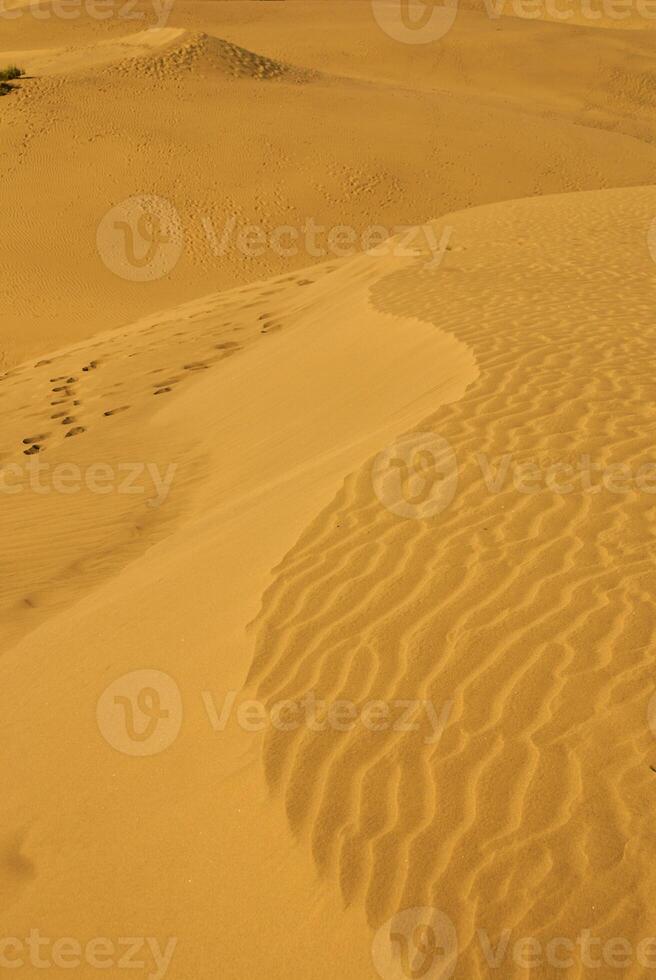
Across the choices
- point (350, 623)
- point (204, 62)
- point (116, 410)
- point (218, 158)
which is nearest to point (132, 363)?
point (116, 410)

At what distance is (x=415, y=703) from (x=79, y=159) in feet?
57.8

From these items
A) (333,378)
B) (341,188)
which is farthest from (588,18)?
(333,378)

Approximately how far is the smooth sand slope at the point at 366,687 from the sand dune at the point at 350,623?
1 cm

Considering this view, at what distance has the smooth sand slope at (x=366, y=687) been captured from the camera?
291 cm

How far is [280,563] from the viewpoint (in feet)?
14.9

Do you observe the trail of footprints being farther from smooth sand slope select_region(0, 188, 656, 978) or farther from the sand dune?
smooth sand slope select_region(0, 188, 656, 978)

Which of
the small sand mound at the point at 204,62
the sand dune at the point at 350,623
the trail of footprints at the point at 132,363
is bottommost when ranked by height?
the trail of footprints at the point at 132,363

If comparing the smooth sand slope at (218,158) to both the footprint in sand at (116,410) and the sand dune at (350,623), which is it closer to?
the sand dune at (350,623)

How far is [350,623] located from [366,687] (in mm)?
422

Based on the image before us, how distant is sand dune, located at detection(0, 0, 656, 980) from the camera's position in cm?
293

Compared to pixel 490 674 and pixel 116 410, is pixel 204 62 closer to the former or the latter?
pixel 116 410

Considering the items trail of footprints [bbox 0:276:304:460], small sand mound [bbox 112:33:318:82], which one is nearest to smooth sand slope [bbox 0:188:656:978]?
trail of footprints [bbox 0:276:304:460]

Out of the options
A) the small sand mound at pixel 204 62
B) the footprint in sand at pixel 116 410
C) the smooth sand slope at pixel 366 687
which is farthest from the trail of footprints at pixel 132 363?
the small sand mound at pixel 204 62

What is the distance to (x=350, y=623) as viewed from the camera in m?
3.95
